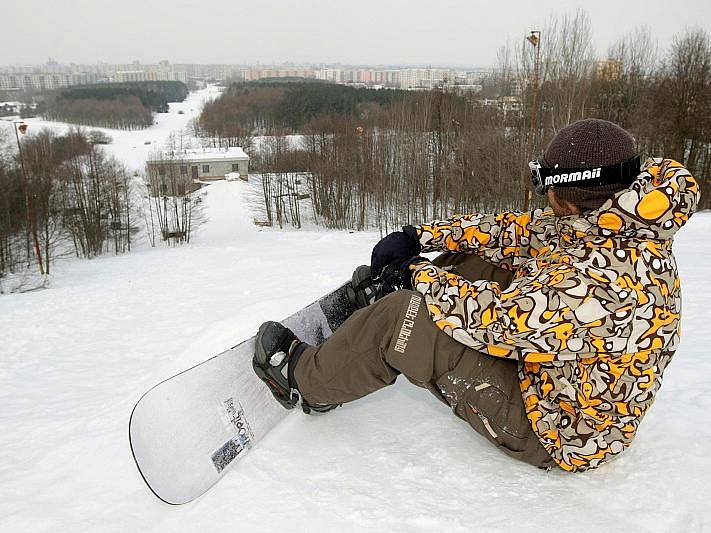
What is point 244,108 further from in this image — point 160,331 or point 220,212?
point 160,331

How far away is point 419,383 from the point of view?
5.56 feet

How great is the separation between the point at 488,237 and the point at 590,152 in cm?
70

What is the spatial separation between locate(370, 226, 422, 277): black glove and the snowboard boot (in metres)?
0.48

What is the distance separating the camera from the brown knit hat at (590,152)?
1.41 m

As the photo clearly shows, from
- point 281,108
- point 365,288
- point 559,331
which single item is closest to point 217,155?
point 281,108

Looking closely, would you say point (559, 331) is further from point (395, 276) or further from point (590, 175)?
point (395, 276)

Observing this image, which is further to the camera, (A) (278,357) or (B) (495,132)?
(B) (495,132)

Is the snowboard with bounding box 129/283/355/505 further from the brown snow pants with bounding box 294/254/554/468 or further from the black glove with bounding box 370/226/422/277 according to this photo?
the black glove with bounding box 370/226/422/277

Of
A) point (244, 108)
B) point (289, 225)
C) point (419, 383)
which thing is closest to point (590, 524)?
point (419, 383)

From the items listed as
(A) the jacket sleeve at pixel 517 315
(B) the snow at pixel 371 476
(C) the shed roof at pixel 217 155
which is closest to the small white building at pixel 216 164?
(C) the shed roof at pixel 217 155

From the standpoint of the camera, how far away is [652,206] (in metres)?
1.30

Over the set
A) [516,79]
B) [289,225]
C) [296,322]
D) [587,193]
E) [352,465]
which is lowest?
[289,225]

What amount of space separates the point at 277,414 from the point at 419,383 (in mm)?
689

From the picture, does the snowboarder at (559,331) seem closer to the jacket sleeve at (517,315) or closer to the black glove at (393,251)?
the jacket sleeve at (517,315)
